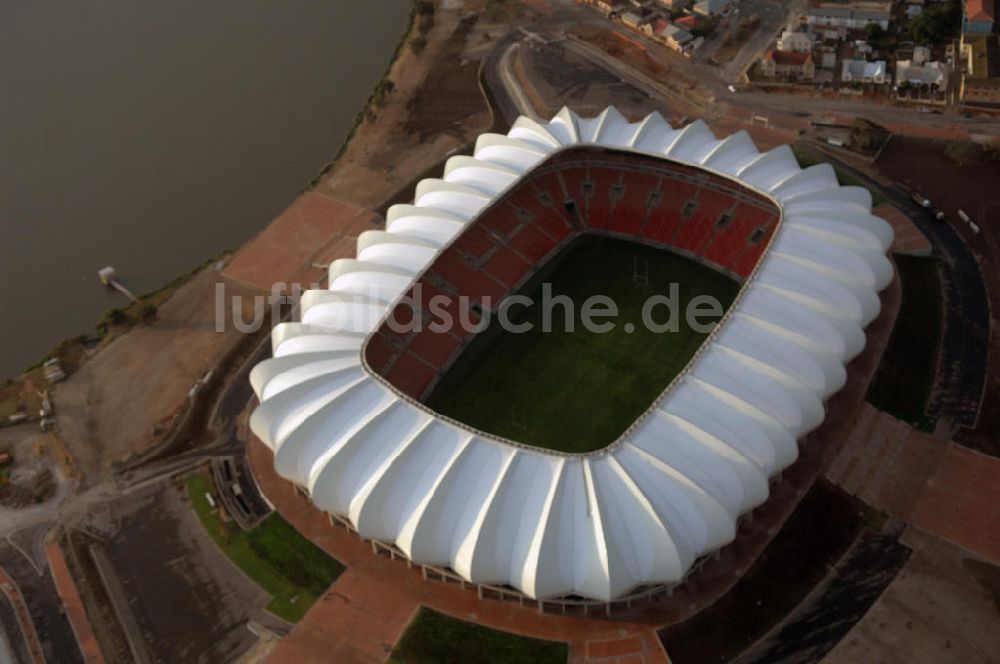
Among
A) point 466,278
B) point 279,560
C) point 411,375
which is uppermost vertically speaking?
point 466,278

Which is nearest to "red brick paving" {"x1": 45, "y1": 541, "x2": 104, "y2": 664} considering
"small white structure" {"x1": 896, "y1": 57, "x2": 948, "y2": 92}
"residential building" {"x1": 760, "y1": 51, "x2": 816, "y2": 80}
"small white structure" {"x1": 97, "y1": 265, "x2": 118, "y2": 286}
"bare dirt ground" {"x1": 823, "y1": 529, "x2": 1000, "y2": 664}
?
"small white structure" {"x1": 97, "y1": 265, "x2": 118, "y2": 286}

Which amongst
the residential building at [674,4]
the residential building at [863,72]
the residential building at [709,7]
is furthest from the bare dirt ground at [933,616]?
the residential building at [674,4]

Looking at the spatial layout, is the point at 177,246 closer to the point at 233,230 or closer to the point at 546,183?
the point at 233,230

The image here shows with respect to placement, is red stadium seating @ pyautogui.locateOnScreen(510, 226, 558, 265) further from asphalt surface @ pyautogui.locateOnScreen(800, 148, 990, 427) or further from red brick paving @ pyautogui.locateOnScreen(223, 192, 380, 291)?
asphalt surface @ pyautogui.locateOnScreen(800, 148, 990, 427)

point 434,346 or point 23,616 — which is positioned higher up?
point 434,346

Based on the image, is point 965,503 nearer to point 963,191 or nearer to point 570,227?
point 963,191

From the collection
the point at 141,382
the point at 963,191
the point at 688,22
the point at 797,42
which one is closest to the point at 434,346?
the point at 141,382
